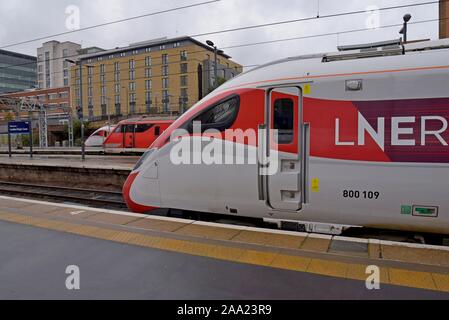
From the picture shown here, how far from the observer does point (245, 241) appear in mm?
4750

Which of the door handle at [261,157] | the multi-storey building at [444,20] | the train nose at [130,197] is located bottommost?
the train nose at [130,197]

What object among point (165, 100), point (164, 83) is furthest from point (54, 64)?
point (165, 100)

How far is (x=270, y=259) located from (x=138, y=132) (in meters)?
22.5

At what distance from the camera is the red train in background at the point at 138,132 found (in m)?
24.8

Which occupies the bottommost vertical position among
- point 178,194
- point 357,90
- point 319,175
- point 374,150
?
point 178,194

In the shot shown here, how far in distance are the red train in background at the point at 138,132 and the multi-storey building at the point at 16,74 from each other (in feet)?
224

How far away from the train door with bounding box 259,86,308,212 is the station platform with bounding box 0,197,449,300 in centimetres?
60

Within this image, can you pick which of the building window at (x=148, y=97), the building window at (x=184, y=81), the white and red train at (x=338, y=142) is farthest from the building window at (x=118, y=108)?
the white and red train at (x=338, y=142)

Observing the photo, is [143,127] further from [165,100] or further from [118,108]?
[118,108]

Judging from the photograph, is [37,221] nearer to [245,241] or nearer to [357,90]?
[245,241]

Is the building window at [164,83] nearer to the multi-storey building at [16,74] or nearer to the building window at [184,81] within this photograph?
the building window at [184,81]

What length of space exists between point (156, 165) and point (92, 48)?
10100cm

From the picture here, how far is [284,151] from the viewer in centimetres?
526
